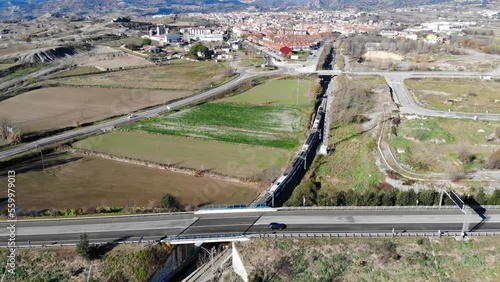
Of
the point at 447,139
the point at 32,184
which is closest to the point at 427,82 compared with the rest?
the point at 447,139

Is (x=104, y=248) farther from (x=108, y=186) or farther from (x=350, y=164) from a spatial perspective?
(x=350, y=164)

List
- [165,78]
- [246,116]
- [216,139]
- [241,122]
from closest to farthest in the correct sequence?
1. [216,139]
2. [241,122]
3. [246,116]
4. [165,78]

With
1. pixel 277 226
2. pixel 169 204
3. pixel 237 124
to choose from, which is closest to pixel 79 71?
pixel 237 124

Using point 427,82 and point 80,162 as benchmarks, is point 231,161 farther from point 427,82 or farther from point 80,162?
point 427,82

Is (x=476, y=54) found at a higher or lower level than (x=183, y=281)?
higher

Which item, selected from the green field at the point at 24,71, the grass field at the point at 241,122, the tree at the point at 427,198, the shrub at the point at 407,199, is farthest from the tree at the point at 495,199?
the green field at the point at 24,71
